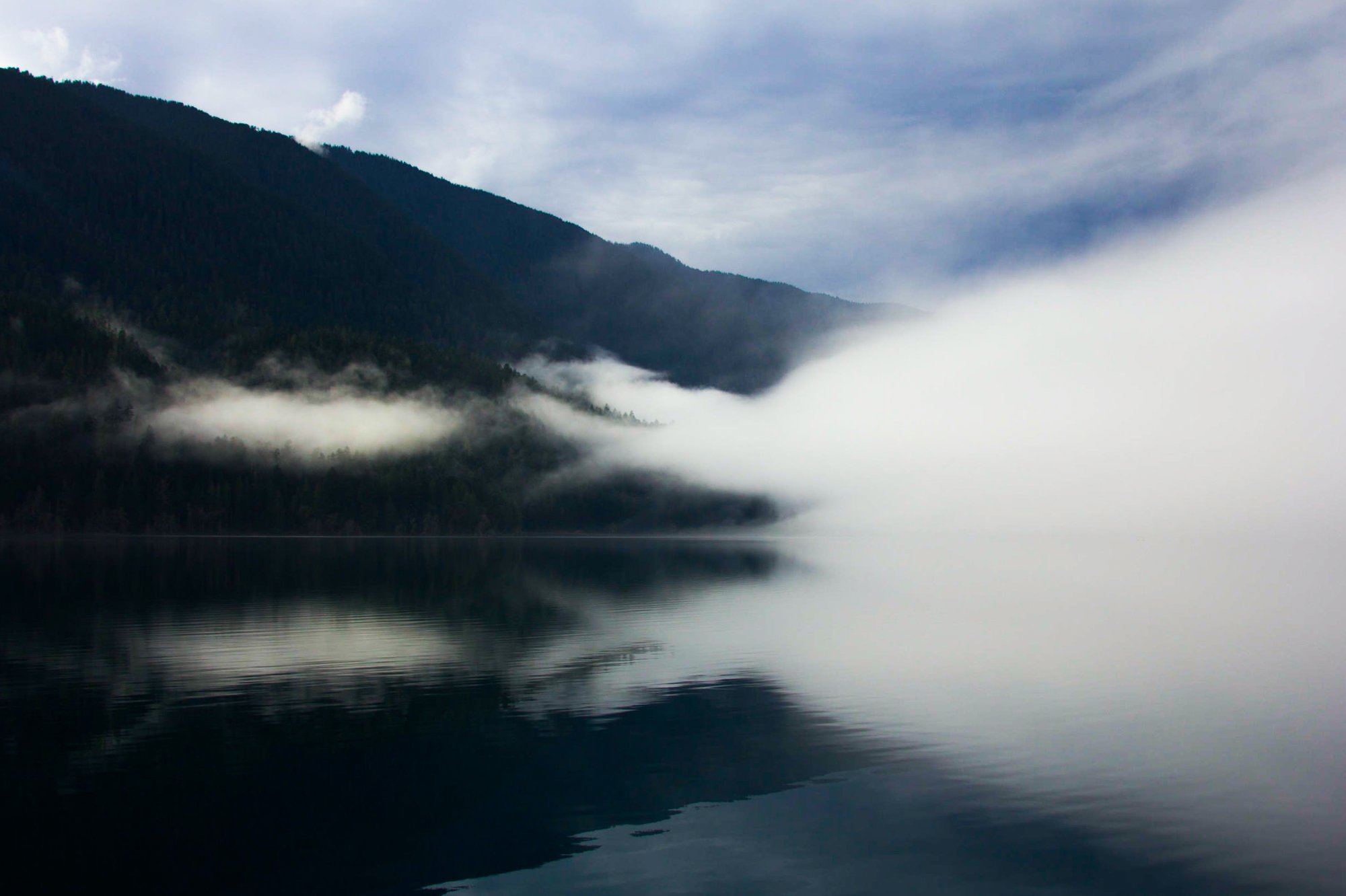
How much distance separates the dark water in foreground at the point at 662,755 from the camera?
75.6 ft

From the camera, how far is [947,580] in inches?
4916

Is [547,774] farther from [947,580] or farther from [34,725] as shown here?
[947,580]

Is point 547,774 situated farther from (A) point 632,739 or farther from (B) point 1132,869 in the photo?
(B) point 1132,869

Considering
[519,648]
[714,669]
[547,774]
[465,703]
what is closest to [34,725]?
[465,703]

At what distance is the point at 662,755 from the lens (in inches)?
1288

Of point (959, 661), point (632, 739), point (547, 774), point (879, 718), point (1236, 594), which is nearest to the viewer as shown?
point (547, 774)

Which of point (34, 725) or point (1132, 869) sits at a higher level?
point (34, 725)

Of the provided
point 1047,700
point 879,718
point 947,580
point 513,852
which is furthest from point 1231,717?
point 947,580

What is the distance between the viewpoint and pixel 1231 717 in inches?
1561

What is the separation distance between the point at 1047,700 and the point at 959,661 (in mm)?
11166

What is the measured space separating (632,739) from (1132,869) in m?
17.1

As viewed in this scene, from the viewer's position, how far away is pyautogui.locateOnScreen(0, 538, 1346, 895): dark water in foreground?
23.0 metres

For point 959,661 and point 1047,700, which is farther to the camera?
point 959,661

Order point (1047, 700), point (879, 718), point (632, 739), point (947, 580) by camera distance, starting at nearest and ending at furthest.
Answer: point (632, 739) < point (879, 718) < point (1047, 700) < point (947, 580)
